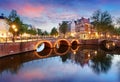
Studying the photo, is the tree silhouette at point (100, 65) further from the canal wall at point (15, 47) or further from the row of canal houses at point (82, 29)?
the row of canal houses at point (82, 29)

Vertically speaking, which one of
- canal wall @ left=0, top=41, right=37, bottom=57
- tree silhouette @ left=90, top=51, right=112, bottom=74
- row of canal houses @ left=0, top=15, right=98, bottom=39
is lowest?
tree silhouette @ left=90, top=51, right=112, bottom=74

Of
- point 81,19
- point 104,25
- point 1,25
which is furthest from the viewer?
point 81,19

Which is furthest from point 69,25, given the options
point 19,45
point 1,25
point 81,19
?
point 19,45

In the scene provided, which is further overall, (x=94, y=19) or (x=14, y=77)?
(x=94, y=19)

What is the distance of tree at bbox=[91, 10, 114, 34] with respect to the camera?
3403 inches

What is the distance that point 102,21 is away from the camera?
8806 cm

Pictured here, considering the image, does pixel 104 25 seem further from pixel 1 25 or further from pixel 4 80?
pixel 4 80

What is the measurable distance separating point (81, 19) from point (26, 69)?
279 ft

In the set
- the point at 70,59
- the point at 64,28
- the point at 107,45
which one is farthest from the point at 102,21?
the point at 70,59

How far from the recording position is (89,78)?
78.1ft

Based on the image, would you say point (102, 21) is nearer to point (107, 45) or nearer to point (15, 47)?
point (107, 45)

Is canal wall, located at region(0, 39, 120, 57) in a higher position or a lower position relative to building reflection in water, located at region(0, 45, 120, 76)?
higher

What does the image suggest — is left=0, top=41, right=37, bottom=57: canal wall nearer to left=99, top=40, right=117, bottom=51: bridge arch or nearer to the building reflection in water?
the building reflection in water

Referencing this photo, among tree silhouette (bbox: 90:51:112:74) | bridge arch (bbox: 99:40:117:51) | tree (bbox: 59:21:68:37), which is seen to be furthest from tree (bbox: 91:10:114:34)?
tree silhouette (bbox: 90:51:112:74)
